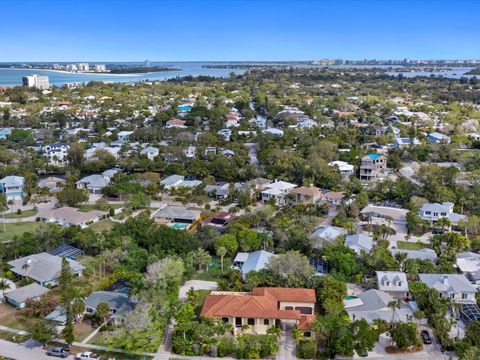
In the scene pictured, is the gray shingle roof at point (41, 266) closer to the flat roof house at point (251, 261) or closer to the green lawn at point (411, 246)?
the flat roof house at point (251, 261)

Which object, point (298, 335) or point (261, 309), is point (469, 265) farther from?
point (261, 309)

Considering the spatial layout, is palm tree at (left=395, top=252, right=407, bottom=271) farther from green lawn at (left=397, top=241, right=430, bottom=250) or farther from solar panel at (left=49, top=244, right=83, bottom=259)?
solar panel at (left=49, top=244, right=83, bottom=259)

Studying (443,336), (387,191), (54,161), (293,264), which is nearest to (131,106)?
(54,161)

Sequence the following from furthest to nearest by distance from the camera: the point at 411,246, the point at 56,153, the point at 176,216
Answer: the point at 56,153 < the point at 176,216 < the point at 411,246

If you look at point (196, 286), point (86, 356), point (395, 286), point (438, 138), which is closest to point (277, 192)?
point (196, 286)

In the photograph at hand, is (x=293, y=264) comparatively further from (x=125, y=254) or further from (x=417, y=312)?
(x=125, y=254)

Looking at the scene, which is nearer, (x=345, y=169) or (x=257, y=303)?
(x=257, y=303)

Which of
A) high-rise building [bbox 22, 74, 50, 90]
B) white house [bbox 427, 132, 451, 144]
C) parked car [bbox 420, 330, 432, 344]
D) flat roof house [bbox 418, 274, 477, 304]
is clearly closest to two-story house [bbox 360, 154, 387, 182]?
white house [bbox 427, 132, 451, 144]
